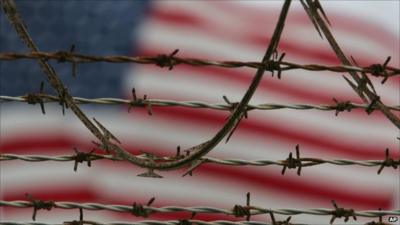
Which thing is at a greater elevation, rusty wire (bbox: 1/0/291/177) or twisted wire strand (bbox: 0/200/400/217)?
rusty wire (bbox: 1/0/291/177)

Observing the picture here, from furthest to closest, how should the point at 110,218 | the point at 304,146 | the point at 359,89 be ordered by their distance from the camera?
the point at 304,146 → the point at 110,218 → the point at 359,89

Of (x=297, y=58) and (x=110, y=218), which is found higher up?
(x=297, y=58)

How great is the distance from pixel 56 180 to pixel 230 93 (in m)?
0.93

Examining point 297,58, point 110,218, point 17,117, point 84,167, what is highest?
point 297,58

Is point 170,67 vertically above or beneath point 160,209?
above

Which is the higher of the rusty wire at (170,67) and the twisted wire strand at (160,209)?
the rusty wire at (170,67)

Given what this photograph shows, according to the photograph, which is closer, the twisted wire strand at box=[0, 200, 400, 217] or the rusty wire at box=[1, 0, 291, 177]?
the rusty wire at box=[1, 0, 291, 177]

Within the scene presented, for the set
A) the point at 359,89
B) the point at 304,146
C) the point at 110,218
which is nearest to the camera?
the point at 359,89

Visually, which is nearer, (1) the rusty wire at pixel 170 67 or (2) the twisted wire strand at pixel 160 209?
(1) the rusty wire at pixel 170 67

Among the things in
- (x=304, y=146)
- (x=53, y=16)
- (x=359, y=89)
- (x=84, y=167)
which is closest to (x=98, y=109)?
(x=84, y=167)

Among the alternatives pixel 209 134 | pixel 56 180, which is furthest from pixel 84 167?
pixel 209 134

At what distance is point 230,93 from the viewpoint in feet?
11.2

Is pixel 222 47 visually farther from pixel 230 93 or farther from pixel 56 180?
pixel 56 180

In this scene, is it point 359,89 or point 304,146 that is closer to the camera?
point 359,89
